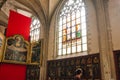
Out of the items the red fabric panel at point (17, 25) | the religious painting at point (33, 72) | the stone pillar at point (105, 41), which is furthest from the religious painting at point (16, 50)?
the stone pillar at point (105, 41)

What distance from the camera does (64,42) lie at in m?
11.0

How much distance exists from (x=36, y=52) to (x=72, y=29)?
3271 mm

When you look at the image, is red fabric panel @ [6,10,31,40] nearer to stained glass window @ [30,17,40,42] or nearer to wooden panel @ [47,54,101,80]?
stained glass window @ [30,17,40,42]

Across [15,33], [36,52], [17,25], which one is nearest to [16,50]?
[15,33]

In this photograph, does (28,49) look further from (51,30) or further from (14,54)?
(51,30)

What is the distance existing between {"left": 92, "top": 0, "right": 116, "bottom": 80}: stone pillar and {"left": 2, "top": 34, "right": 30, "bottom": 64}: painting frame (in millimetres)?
5572

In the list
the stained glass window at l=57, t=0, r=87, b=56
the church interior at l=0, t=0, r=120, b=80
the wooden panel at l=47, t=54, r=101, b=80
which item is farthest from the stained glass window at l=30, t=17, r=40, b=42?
the wooden panel at l=47, t=54, r=101, b=80

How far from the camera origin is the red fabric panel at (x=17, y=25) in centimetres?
1079

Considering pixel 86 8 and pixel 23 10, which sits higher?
pixel 23 10

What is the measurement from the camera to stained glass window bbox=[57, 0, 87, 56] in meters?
9.84

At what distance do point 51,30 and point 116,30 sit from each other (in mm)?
5728

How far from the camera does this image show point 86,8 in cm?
983

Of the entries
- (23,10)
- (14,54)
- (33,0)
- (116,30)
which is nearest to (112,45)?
(116,30)

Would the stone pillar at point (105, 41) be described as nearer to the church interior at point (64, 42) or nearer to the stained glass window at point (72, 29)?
the church interior at point (64, 42)
